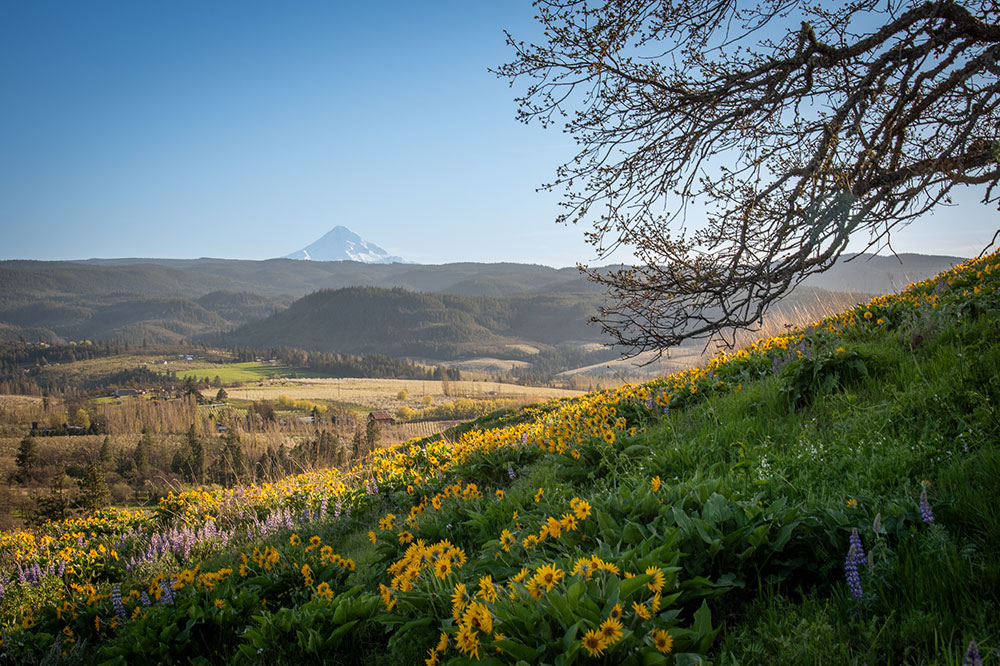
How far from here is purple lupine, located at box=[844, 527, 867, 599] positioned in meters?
1.91

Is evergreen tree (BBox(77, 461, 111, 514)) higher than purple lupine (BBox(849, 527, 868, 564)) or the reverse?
the reverse

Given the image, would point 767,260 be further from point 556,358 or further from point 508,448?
point 556,358

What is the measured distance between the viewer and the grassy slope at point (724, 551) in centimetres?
189

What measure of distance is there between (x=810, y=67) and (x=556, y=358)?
162023mm

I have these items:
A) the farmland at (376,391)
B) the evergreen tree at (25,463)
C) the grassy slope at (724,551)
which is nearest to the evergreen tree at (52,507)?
the evergreen tree at (25,463)

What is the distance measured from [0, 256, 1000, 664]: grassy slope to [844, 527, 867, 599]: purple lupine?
5 cm

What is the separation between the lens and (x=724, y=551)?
94.9 inches

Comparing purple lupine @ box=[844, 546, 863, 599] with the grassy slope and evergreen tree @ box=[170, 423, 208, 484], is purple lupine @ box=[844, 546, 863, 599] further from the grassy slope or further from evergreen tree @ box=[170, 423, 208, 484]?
evergreen tree @ box=[170, 423, 208, 484]

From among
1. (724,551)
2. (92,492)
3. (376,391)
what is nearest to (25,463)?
(92,492)

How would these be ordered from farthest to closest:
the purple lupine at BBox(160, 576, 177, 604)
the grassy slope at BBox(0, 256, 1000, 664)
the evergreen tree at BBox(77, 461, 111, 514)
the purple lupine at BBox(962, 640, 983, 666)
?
the evergreen tree at BBox(77, 461, 111, 514), the purple lupine at BBox(160, 576, 177, 604), the grassy slope at BBox(0, 256, 1000, 664), the purple lupine at BBox(962, 640, 983, 666)

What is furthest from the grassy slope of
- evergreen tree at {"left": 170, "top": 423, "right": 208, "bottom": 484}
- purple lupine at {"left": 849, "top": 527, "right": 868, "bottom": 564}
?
evergreen tree at {"left": 170, "top": 423, "right": 208, "bottom": 484}

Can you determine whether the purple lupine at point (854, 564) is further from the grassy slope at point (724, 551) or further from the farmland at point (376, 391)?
the farmland at point (376, 391)

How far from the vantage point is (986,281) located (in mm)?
5766

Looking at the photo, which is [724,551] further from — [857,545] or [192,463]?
[192,463]
